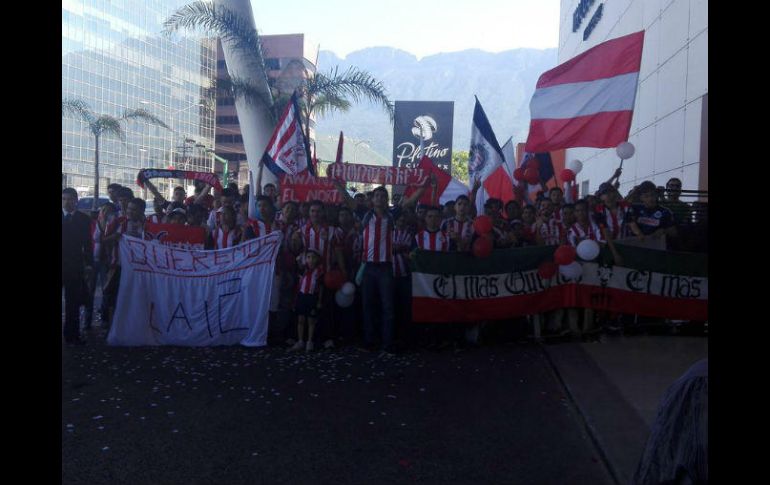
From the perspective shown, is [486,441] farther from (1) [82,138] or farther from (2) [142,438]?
(1) [82,138]

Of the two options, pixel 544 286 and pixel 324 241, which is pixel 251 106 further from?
pixel 544 286

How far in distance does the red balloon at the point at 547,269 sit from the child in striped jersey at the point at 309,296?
2739 mm

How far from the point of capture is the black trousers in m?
8.09

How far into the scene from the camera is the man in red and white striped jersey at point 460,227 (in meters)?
8.59

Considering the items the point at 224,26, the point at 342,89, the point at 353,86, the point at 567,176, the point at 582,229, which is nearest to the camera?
the point at 582,229

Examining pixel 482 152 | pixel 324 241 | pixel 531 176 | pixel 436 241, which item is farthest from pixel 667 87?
pixel 324 241

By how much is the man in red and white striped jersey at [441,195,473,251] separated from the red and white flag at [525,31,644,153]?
2.32 m

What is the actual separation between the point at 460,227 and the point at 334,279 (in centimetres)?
173

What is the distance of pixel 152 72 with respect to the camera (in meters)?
81.5

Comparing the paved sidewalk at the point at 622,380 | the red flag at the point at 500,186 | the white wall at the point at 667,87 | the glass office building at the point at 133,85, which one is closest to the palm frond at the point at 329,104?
the white wall at the point at 667,87

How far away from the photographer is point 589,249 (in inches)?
330

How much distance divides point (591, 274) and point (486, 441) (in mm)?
4247

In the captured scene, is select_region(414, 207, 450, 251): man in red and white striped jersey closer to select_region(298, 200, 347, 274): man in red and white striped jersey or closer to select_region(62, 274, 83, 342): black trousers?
select_region(298, 200, 347, 274): man in red and white striped jersey

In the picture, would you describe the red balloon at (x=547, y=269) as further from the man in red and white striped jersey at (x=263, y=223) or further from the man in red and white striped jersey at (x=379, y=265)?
the man in red and white striped jersey at (x=263, y=223)
